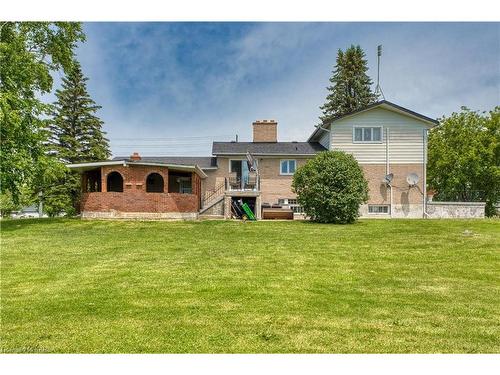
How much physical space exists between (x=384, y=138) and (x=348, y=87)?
18.4 m

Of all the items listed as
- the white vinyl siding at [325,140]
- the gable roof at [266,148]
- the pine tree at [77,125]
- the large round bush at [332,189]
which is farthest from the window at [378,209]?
the pine tree at [77,125]

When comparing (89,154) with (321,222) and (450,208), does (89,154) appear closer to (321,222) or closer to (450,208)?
(321,222)

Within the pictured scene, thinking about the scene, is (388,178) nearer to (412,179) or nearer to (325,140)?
(412,179)

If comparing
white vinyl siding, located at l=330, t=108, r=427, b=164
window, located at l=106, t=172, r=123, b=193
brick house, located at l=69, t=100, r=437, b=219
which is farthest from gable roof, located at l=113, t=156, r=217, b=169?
white vinyl siding, located at l=330, t=108, r=427, b=164

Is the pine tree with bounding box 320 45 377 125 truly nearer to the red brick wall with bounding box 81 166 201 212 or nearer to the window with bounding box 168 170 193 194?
the window with bounding box 168 170 193 194

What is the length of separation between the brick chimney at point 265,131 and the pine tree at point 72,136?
12432mm

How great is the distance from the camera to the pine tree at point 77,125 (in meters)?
28.5

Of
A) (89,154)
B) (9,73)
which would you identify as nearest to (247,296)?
(9,73)

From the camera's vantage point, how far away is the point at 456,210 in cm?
2088

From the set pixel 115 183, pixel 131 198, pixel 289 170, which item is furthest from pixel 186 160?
pixel 131 198

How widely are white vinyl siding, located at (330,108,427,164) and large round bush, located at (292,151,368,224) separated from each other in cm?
472

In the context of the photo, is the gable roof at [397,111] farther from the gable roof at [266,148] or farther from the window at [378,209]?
the window at [378,209]

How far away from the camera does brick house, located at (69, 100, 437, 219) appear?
20094 mm

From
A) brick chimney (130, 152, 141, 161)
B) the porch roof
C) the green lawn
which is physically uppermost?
brick chimney (130, 152, 141, 161)
